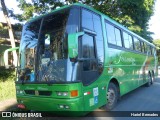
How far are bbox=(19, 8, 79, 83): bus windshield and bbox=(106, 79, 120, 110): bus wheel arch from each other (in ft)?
7.06

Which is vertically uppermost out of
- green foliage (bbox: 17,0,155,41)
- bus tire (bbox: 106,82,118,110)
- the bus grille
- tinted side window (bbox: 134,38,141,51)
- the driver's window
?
green foliage (bbox: 17,0,155,41)

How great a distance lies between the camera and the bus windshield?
16.8 feet

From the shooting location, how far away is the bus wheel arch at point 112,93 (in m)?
6.76

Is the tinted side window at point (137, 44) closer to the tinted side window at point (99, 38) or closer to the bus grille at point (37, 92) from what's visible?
the tinted side window at point (99, 38)

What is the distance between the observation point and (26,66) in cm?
585

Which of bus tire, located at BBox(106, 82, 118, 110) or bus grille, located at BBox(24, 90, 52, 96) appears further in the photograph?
bus tire, located at BBox(106, 82, 118, 110)

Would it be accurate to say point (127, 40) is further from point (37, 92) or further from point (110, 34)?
point (37, 92)

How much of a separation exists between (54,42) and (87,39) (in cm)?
87

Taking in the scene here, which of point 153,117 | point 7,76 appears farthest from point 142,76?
point 7,76

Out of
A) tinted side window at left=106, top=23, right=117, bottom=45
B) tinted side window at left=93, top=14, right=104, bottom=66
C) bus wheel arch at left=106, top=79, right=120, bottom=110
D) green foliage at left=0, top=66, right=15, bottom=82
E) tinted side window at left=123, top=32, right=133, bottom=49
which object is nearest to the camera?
tinted side window at left=93, top=14, right=104, bottom=66

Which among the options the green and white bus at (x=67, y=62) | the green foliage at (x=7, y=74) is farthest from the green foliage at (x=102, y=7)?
the green and white bus at (x=67, y=62)

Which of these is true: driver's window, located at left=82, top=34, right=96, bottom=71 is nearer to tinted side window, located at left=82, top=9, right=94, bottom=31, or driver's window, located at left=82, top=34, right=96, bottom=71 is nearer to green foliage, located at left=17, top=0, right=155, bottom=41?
tinted side window, located at left=82, top=9, right=94, bottom=31

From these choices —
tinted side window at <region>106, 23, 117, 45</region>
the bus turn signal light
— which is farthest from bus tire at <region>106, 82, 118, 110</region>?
the bus turn signal light

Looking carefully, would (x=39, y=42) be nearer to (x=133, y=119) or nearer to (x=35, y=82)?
(x=35, y=82)
